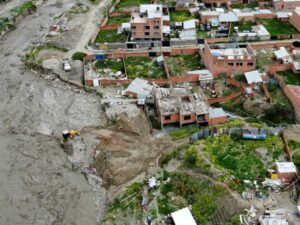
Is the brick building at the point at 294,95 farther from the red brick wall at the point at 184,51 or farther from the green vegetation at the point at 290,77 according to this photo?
the red brick wall at the point at 184,51

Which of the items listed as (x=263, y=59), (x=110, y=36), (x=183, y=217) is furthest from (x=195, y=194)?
(x=110, y=36)

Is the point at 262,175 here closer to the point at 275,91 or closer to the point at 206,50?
the point at 275,91

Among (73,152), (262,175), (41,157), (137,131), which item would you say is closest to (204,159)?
(262,175)

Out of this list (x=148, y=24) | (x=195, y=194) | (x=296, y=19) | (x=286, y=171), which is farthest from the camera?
(x=296, y=19)

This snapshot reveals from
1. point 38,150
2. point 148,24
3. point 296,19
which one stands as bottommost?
point 38,150

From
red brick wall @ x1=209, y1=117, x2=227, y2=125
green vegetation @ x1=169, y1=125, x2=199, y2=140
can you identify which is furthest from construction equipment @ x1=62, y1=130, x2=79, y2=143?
red brick wall @ x1=209, y1=117, x2=227, y2=125

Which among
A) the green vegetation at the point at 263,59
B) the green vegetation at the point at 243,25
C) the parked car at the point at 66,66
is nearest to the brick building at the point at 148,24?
the parked car at the point at 66,66

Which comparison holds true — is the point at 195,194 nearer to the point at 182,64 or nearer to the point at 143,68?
the point at 143,68
